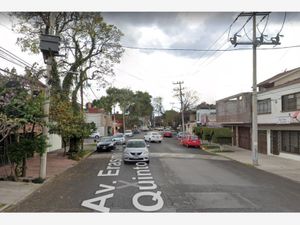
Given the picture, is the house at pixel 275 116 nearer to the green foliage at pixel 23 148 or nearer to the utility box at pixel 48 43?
the utility box at pixel 48 43

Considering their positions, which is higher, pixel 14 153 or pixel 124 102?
pixel 124 102

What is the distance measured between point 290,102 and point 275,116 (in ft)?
8.97

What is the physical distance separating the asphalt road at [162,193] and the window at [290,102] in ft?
33.2

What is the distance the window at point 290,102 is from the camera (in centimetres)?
2640

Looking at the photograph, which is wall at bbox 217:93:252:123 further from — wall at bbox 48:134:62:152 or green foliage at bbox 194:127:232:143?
wall at bbox 48:134:62:152

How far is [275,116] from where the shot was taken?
30094mm

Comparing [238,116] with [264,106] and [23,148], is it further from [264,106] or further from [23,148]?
[23,148]

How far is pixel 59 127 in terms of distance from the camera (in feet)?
66.0

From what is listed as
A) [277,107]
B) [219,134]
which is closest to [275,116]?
[277,107]

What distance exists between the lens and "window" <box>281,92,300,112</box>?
86.6ft

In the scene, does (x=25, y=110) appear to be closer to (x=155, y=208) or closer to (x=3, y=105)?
(x=3, y=105)

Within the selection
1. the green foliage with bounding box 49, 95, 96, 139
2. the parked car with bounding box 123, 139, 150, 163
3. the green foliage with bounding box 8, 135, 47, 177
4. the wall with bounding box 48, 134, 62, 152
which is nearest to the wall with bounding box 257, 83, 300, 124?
the parked car with bounding box 123, 139, 150, 163

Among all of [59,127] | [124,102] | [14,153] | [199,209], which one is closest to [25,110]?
[14,153]

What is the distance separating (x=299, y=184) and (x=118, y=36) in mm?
18997
